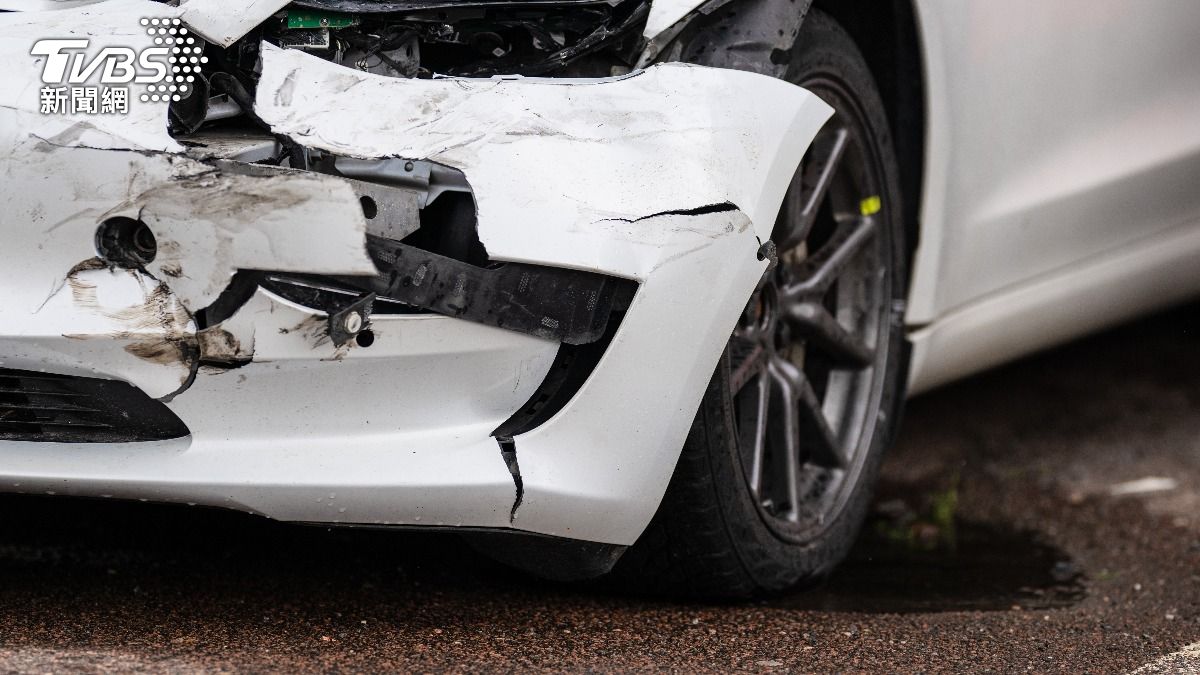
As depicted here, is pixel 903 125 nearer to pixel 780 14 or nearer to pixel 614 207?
pixel 780 14

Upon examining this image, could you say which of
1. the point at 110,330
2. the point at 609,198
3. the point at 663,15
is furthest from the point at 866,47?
the point at 110,330

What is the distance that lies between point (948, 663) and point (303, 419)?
1.07 meters

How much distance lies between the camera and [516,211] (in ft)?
6.08

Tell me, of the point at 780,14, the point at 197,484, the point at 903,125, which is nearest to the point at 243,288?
the point at 197,484

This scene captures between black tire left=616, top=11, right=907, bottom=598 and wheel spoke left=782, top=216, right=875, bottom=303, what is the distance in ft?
0.09

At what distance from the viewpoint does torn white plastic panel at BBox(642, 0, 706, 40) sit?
2.04 m

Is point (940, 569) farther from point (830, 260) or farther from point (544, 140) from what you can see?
point (544, 140)

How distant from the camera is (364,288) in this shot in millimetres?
1829

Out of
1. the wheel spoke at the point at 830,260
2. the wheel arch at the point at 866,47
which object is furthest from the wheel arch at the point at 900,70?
the wheel spoke at the point at 830,260

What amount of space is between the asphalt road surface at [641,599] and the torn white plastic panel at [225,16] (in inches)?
34.2

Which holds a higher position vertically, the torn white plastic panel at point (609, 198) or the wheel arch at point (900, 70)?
the wheel arch at point (900, 70)

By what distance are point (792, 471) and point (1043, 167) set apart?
0.95 metres

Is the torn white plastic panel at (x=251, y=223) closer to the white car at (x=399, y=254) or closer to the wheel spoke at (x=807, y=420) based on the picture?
the white car at (x=399, y=254)

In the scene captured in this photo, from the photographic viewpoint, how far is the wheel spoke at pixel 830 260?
2.62 meters
